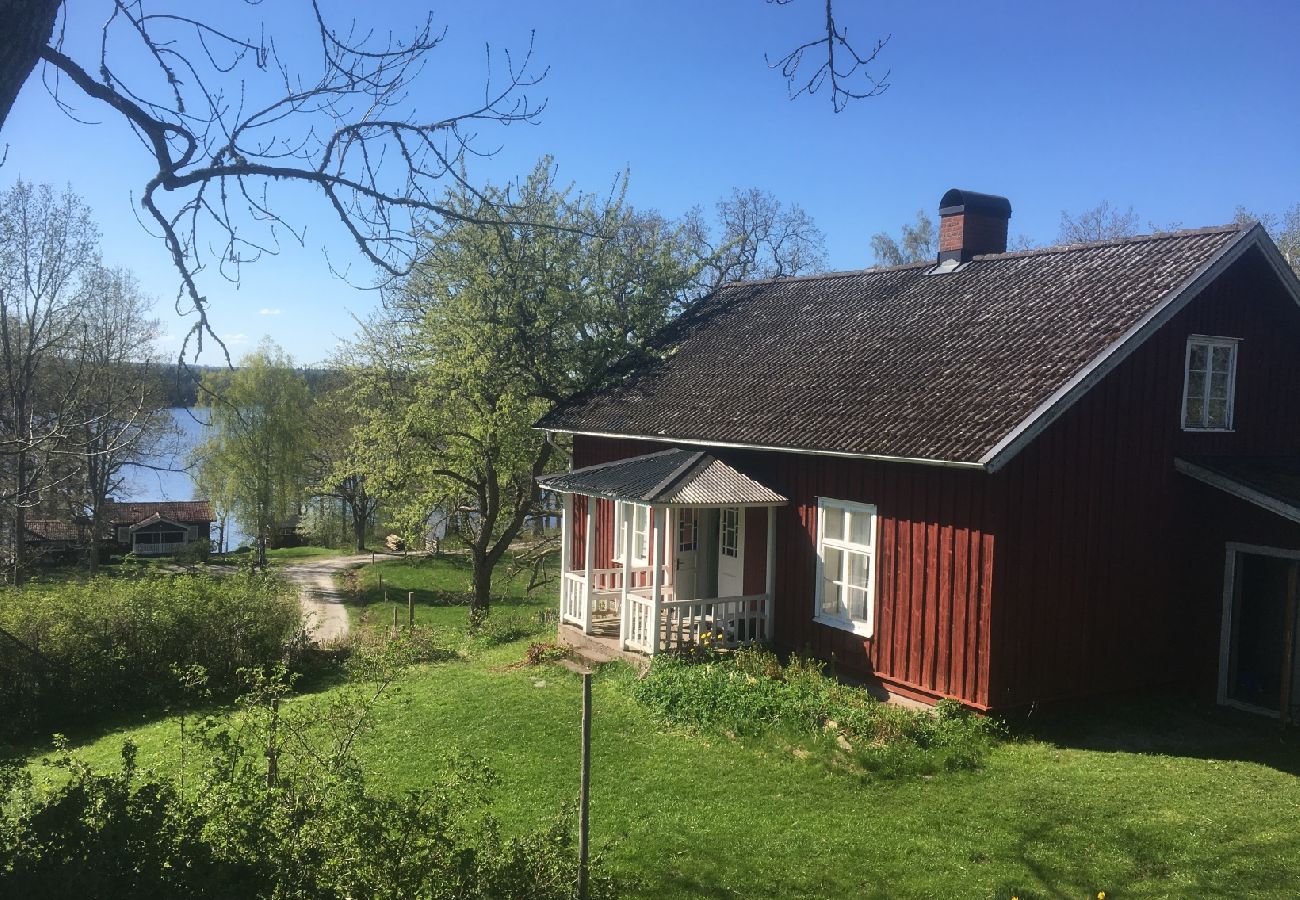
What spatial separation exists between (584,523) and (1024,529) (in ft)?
33.6

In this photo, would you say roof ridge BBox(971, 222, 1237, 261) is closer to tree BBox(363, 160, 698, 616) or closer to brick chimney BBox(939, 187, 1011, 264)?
brick chimney BBox(939, 187, 1011, 264)

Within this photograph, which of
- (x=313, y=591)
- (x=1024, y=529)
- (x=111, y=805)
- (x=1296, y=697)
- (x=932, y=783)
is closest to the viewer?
(x=111, y=805)

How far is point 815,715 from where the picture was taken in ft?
34.4

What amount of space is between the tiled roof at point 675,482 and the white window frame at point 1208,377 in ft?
18.0

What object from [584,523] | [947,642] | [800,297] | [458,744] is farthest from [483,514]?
[947,642]

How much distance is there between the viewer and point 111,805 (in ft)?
16.3

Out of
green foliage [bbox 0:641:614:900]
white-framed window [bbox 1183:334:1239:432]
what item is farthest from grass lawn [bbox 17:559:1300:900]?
white-framed window [bbox 1183:334:1239:432]

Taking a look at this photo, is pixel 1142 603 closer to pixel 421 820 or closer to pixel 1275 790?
pixel 1275 790

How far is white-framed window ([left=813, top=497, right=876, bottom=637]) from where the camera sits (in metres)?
11.9

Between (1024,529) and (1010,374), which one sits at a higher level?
(1010,374)

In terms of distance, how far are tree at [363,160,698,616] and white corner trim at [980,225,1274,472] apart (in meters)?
11.4

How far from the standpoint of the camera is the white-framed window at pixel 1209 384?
12.1 meters

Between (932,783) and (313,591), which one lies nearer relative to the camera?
(932,783)

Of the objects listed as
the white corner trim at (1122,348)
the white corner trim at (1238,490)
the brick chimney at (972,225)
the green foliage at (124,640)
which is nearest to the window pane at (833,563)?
the white corner trim at (1122,348)
